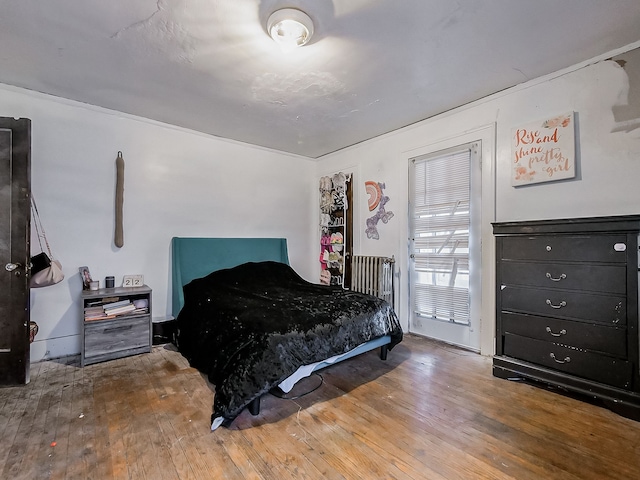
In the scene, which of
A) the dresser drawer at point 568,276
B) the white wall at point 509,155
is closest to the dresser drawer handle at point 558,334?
the dresser drawer at point 568,276

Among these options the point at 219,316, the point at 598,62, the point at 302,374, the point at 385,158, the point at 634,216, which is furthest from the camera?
the point at 385,158

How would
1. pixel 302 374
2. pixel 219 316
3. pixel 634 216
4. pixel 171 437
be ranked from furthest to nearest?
1. pixel 219 316
2. pixel 302 374
3. pixel 634 216
4. pixel 171 437

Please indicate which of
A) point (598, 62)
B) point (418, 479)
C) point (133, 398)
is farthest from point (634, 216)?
point (133, 398)

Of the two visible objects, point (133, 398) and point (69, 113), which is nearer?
point (133, 398)

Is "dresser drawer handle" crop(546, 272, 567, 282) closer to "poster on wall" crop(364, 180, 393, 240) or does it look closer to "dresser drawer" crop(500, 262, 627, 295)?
"dresser drawer" crop(500, 262, 627, 295)

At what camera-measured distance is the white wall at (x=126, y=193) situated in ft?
10.0

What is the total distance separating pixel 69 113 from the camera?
10.4 feet

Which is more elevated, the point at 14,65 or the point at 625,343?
the point at 14,65

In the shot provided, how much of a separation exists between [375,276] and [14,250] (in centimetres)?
361

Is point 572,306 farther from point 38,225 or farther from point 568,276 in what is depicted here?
point 38,225

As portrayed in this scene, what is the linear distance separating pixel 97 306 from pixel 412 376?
310 cm

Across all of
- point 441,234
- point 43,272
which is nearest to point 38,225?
point 43,272

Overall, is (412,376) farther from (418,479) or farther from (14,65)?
(14,65)

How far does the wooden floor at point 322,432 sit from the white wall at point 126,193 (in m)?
0.96
